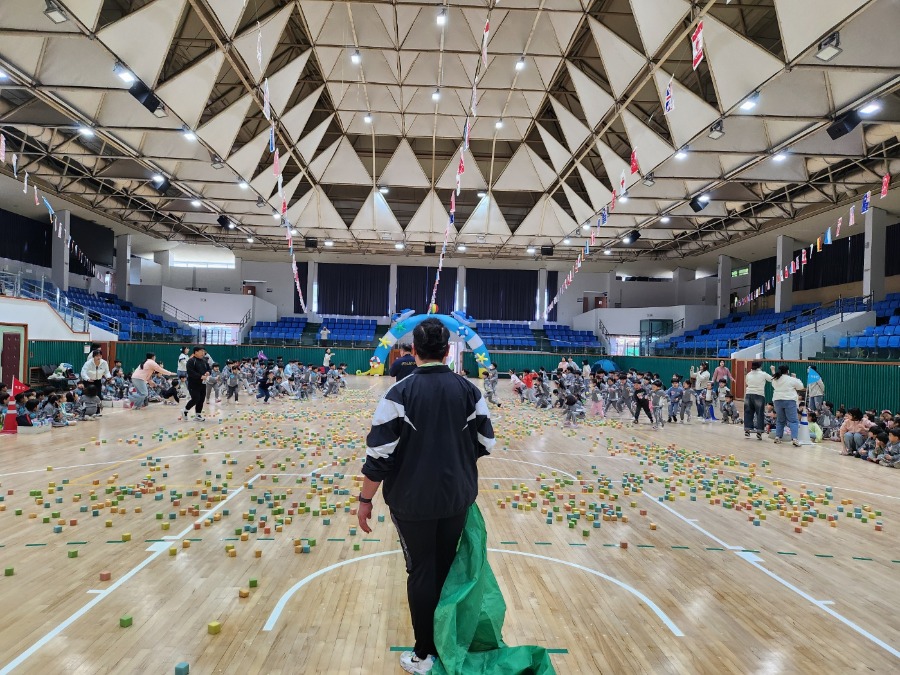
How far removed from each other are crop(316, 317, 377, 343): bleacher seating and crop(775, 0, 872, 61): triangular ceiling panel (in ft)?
91.2

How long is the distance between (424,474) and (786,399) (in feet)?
37.3

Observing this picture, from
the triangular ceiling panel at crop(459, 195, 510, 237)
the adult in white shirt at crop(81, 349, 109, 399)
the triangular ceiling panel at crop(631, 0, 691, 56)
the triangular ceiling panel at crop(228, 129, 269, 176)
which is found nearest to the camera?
the triangular ceiling panel at crop(631, 0, 691, 56)

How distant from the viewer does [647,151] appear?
59.8 feet

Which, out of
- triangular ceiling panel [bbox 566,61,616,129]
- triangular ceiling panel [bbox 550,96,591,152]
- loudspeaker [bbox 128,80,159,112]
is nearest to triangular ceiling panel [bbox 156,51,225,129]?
loudspeaker [bbox 128,80,159,112]

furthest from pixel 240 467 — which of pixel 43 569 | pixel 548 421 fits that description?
pixel 548 421

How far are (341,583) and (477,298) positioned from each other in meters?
37.0

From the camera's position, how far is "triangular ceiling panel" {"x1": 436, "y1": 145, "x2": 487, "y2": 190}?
83.7ft

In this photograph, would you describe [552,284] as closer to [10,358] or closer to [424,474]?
[10,358]

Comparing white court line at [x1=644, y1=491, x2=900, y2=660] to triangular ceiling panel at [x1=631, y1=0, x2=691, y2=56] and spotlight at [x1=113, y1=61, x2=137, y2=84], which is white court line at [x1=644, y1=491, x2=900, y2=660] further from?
spotlight at [x1=113, y1=61, x2=137, y2=84]

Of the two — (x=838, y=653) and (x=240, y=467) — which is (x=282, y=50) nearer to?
(x=240, y=467)

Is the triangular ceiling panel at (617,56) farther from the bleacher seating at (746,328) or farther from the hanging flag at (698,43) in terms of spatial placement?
the bleacher seating at (746,328)

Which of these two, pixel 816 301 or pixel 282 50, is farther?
pixel 816 301

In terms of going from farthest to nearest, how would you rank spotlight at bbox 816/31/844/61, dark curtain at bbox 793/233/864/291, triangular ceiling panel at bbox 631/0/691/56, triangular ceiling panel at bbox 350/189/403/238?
triangular ceiling panel at bbox 350/189/403/238 → dark curtain at bbox 793/233/864/291 → triangular ceiling panel at bbox 631/0/691/56 → spotlight at bbox 816/31/844/61

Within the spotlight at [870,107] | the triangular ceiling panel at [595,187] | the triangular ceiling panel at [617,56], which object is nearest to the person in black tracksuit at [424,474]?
the triangular ceiling panel at [617,56]
